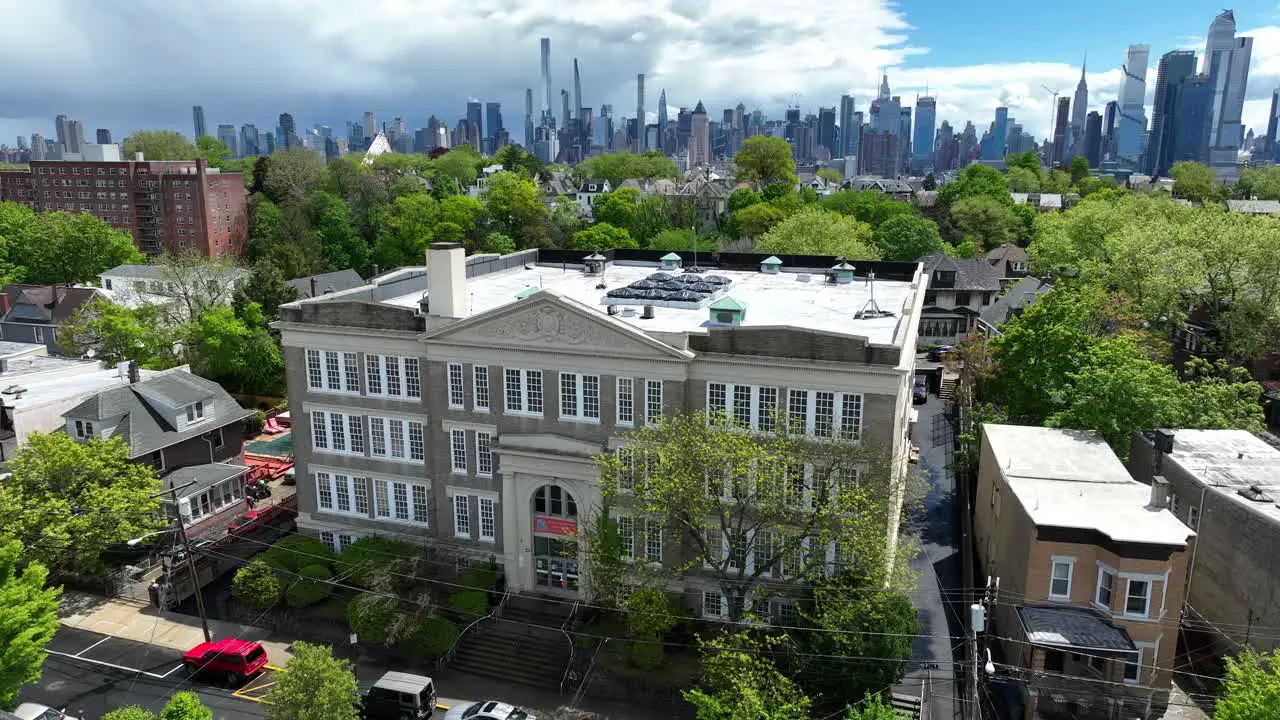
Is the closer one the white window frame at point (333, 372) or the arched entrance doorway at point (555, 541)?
the arched entrance doorway at point (555, 541)

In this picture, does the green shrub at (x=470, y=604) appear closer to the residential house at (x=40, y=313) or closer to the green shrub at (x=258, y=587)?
the green shrub at (x=258, y=587)

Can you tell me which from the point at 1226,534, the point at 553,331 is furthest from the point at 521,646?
the point at 1226,534

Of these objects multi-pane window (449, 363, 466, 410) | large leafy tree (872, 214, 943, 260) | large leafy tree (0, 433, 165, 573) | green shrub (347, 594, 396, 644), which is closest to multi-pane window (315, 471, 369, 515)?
green shrub (347, 594, 396, 644)

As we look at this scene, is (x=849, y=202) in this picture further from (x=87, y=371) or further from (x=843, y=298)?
(x=87, y=371)

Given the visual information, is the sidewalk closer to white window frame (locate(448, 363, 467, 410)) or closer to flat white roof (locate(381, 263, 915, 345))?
white window frame (locate(448, 363, 467, 410))

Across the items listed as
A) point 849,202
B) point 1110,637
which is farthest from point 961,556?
point 849,202

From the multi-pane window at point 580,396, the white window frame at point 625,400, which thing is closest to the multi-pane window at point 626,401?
the white window frame at point 625,400
